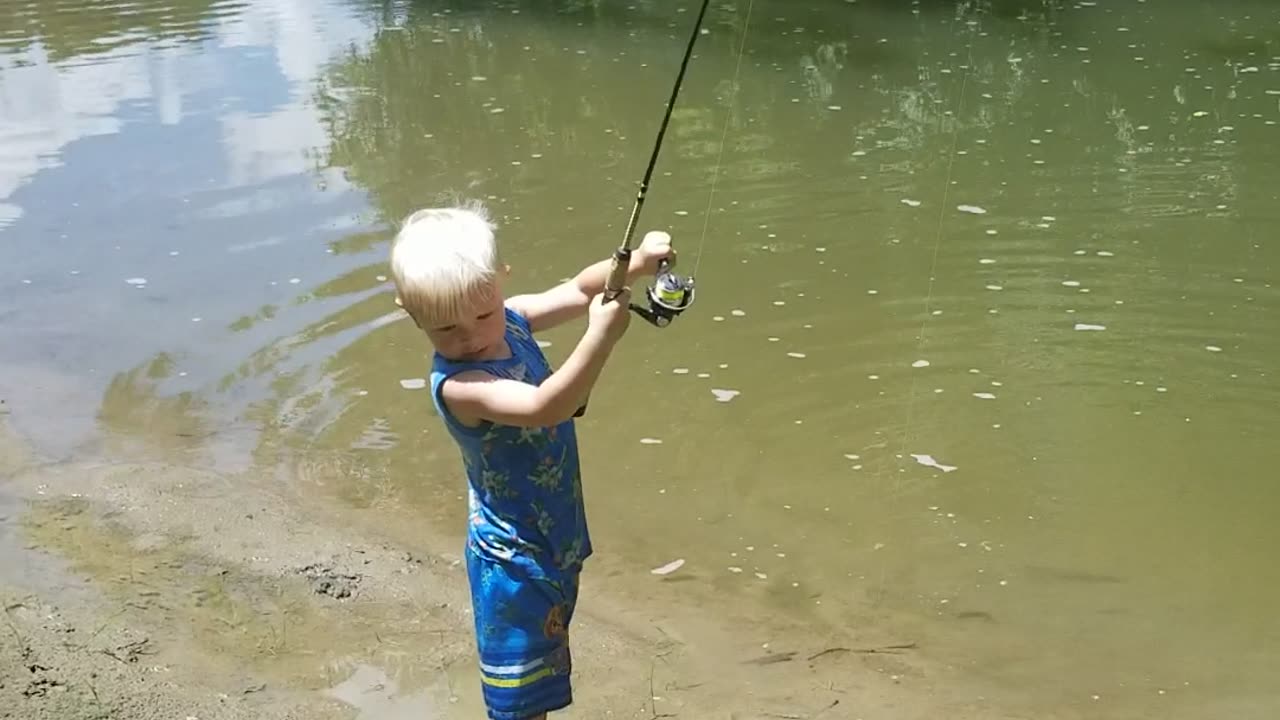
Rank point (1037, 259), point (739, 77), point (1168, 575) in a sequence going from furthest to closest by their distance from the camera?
point (739, 77)
point (1037, 259)
point (1168, 575)

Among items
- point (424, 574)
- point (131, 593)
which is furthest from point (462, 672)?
point (131, 593)

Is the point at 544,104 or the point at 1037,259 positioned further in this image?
the point at 544,104

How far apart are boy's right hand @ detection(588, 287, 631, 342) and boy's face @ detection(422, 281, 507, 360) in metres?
0.18

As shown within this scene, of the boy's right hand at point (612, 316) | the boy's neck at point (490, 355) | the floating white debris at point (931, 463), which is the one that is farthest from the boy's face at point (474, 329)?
the floating white debris at point (931, 463)

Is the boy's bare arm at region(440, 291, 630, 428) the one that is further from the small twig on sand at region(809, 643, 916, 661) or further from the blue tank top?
the small twig on sand at region(809, 643, 916, 661)

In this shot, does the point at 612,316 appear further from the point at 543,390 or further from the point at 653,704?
the point at 653,704

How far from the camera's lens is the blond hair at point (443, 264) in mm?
2373

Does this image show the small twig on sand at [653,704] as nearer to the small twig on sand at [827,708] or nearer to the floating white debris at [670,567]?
the small twig on sand at [827,708]

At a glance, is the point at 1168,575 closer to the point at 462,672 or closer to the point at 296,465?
the point at 462,672

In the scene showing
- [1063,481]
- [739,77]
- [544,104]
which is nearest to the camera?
[1063,481]

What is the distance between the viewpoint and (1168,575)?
450 centimetres

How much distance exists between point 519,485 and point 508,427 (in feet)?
0.36

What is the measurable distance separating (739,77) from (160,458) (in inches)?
292

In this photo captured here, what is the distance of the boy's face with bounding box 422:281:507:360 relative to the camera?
241cm
